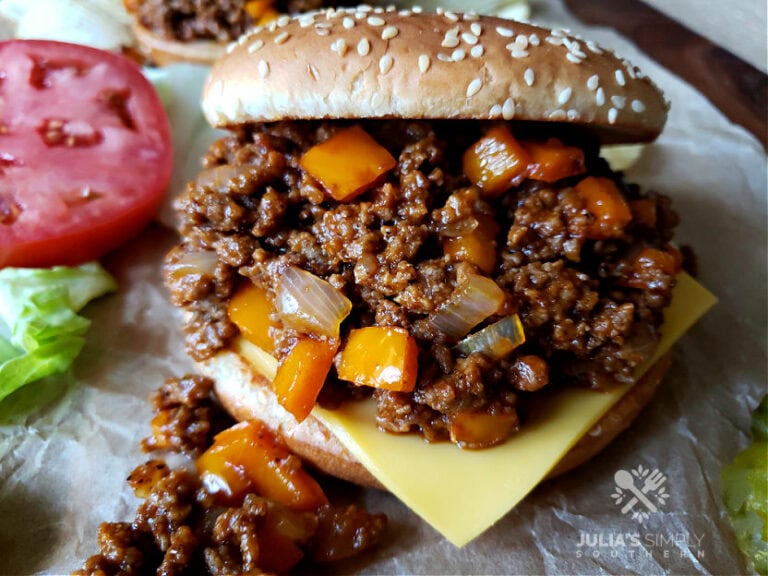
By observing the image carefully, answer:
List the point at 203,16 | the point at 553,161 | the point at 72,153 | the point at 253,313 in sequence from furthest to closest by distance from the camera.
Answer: the point at 203,16 < the point at 72,153 < the point at 253,313 < the point at 553,161

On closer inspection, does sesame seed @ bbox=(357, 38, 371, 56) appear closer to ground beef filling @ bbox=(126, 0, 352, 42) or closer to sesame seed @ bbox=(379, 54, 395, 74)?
Result: sesame seed @ bbox=(379, 54, 395, 74)

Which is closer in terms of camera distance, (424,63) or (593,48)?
(424,63)

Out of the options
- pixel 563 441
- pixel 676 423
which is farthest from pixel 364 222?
pixel 676 423

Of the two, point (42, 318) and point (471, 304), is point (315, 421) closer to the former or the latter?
point (471, 304)

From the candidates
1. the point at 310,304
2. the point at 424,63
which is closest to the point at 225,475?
the point at 310,304

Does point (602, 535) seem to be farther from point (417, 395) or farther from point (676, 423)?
point (417, 395)

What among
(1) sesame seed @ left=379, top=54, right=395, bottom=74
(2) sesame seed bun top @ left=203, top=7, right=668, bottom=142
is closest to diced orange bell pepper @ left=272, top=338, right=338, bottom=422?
(2) sesame seed bun top @ left=203, top=7, right=668, bottom=142
